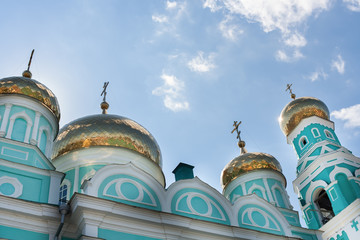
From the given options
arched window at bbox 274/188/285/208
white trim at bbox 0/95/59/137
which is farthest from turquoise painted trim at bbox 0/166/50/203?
arched window at bbox 274/188/285/208

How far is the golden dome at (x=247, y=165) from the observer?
15.1 metres

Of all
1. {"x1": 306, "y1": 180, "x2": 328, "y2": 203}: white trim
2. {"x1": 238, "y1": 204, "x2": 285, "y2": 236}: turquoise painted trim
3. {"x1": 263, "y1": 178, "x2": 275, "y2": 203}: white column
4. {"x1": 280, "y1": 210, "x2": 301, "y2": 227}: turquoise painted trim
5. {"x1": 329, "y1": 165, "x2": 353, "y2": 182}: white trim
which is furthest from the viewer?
{"x1": 263, "y1": 178, "x2": 275, "y2": 203}: white column

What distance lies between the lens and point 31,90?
1148 cm

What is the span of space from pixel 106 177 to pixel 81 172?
360 centimetres

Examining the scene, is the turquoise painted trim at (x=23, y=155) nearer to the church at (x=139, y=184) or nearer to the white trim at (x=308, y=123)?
the church at (x=139, y=184)

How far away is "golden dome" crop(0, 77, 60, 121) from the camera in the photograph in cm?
1134

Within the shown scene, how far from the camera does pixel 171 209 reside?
378 inches

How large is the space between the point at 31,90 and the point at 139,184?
4115 mm

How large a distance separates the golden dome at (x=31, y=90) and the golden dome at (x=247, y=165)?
636 centimetres

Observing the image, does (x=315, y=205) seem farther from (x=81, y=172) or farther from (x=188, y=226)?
(x=81, y=172)

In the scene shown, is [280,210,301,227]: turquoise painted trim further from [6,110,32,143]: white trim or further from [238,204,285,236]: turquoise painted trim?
[6,110,32,143]: white trim

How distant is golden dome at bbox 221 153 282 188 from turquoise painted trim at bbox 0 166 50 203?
752cm

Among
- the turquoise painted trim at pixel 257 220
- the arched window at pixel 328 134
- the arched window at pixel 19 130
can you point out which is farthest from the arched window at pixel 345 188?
the arched window at pixel 19 130

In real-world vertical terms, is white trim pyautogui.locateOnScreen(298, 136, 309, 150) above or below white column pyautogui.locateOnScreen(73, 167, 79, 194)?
above
